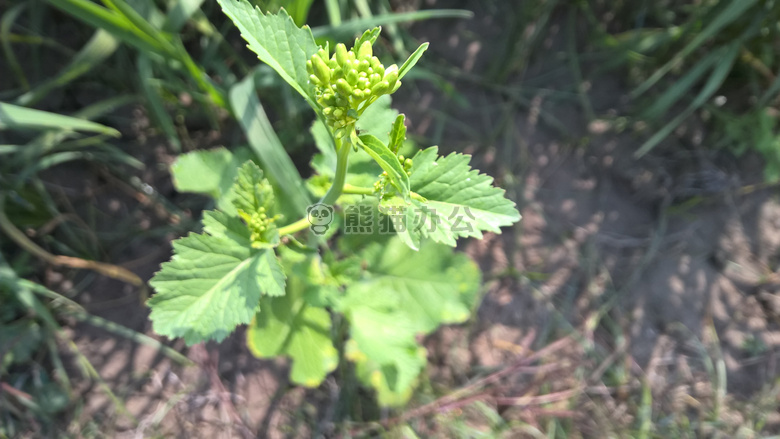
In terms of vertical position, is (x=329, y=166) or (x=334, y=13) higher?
(x=334, y=13)

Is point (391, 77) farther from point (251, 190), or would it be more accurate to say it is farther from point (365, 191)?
point (251, 190)

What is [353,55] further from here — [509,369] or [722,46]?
[722,46]

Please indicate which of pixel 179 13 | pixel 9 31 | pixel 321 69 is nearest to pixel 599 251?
pixel 321 69

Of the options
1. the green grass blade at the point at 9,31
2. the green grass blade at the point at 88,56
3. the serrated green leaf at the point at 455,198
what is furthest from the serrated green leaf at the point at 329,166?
the green grass blade at the point at 9,31

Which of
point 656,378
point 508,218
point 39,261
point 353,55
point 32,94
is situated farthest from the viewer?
point 656,378

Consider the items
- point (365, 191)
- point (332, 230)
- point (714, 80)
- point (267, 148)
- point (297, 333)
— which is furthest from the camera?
point (714, 80)

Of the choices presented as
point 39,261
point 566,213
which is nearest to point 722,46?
point 566,213
